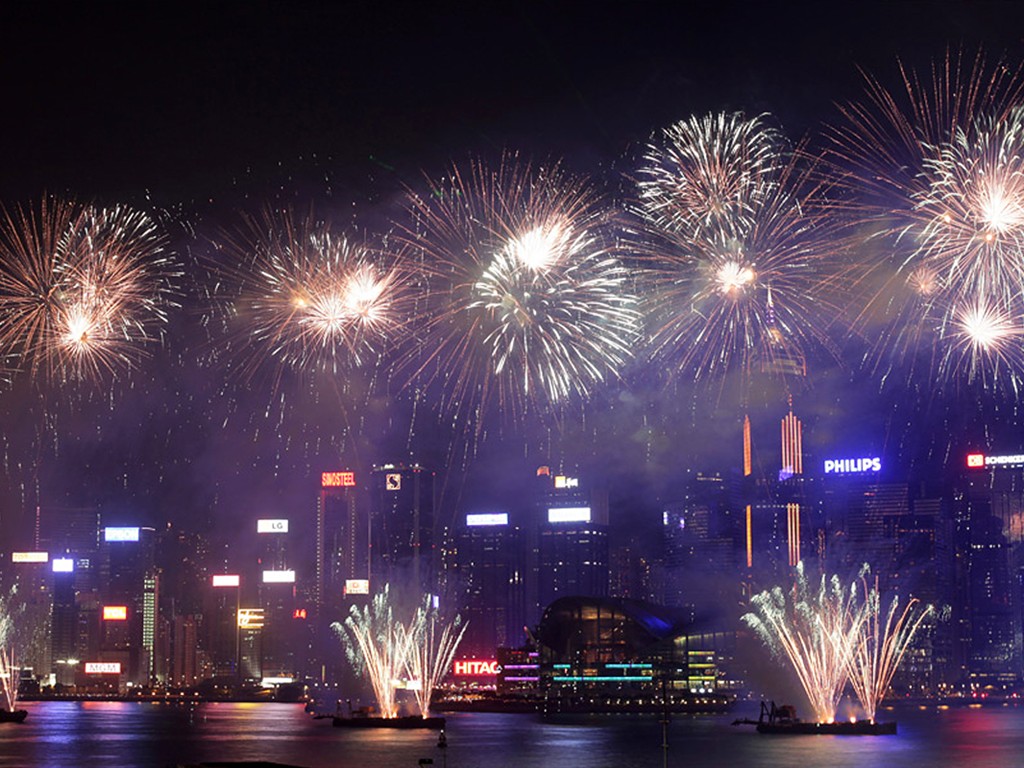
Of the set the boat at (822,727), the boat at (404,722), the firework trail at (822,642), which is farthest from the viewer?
the boat at (404,722)

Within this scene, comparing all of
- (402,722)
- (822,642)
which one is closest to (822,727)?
(822,642)

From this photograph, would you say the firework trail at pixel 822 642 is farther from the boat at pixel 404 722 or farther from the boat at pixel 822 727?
the boat at pixel 404 722

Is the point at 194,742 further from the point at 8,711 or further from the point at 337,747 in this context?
the point at 8,711

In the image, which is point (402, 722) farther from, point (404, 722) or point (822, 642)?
point (822, 642)

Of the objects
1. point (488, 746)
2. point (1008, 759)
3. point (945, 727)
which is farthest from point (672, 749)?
point (945, 727)

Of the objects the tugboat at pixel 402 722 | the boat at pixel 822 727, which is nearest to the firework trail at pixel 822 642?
the boat at pixel 822 727

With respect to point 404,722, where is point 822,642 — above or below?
above

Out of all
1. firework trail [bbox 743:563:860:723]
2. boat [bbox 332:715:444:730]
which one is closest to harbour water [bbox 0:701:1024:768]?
boat [bbox 332:715:444:730]

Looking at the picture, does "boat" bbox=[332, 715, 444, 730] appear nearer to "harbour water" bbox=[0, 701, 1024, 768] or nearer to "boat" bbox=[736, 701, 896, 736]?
"harbour water" bbox=[0, 701, 1024, 768]

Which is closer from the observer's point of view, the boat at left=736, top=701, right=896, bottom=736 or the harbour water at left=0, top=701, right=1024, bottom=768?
the harbour water at left=0, top=701, right=1024, bottom=768
